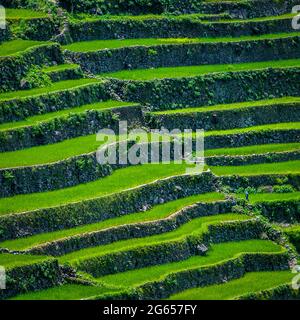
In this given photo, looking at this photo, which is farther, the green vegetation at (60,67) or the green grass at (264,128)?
the green grass at (264,128)

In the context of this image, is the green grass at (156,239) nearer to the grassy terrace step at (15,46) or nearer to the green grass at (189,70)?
the green grass at (189,70)

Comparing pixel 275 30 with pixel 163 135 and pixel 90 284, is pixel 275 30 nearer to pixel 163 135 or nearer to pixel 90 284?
pixel 163 135

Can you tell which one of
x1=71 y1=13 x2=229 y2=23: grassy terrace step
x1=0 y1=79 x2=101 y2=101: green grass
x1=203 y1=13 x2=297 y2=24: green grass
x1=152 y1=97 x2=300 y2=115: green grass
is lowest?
x1=152 y1=97 x2=300 y2=115: green grass

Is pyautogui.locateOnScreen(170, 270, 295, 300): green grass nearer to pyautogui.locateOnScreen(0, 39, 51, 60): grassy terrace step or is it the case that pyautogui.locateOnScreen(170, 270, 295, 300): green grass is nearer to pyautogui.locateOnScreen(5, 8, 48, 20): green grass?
pyautogui.locateOnScreen(0, 39, 51, 60): grassy terrace step

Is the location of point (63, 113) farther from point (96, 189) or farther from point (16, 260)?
point (16, 260)

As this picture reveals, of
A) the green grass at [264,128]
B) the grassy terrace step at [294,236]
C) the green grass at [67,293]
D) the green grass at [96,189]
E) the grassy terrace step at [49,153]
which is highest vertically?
the grassy terrace step at [49,153]

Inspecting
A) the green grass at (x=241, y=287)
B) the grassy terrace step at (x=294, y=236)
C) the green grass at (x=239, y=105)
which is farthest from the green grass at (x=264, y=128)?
the green grass at (x=241, y=287)

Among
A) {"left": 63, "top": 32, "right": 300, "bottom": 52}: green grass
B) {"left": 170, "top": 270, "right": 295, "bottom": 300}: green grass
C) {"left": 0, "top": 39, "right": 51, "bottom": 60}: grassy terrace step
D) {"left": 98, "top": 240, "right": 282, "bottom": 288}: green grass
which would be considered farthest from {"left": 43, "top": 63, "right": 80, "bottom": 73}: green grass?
{"left": 170, "top": 270, "right": 295, "bottom": 300}: green grass
